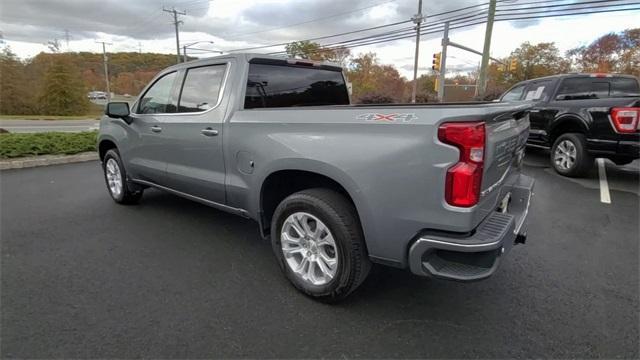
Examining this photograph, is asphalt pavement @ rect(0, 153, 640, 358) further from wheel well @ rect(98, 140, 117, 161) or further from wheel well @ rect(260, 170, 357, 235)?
wheel well @ rect(98, 140, 117, 161)

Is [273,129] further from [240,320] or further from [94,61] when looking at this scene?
[94,61]

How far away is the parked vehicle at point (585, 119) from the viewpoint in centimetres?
566

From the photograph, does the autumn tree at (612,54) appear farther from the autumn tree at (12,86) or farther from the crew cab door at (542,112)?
the autumn tree at (12,86)

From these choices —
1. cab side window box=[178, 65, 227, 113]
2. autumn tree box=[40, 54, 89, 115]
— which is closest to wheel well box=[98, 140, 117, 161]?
cab side window box=[178, 65, 227, 113]

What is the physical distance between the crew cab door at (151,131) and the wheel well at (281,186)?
1.54 meters

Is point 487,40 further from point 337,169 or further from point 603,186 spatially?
point 337,169

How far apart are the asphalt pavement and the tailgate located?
94 cm

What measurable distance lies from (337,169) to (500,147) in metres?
1.02

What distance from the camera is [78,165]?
802 cm

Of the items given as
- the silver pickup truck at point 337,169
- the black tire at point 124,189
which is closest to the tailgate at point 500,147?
the silver pickup truck at point 337,169

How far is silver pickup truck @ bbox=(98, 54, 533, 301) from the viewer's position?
2074 mm

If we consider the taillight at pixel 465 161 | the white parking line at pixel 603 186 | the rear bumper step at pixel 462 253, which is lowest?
the white parking line at pixel 603 186

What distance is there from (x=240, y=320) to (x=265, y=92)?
6.52 feet

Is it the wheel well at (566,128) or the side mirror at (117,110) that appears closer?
the side mirror at (117,110)
